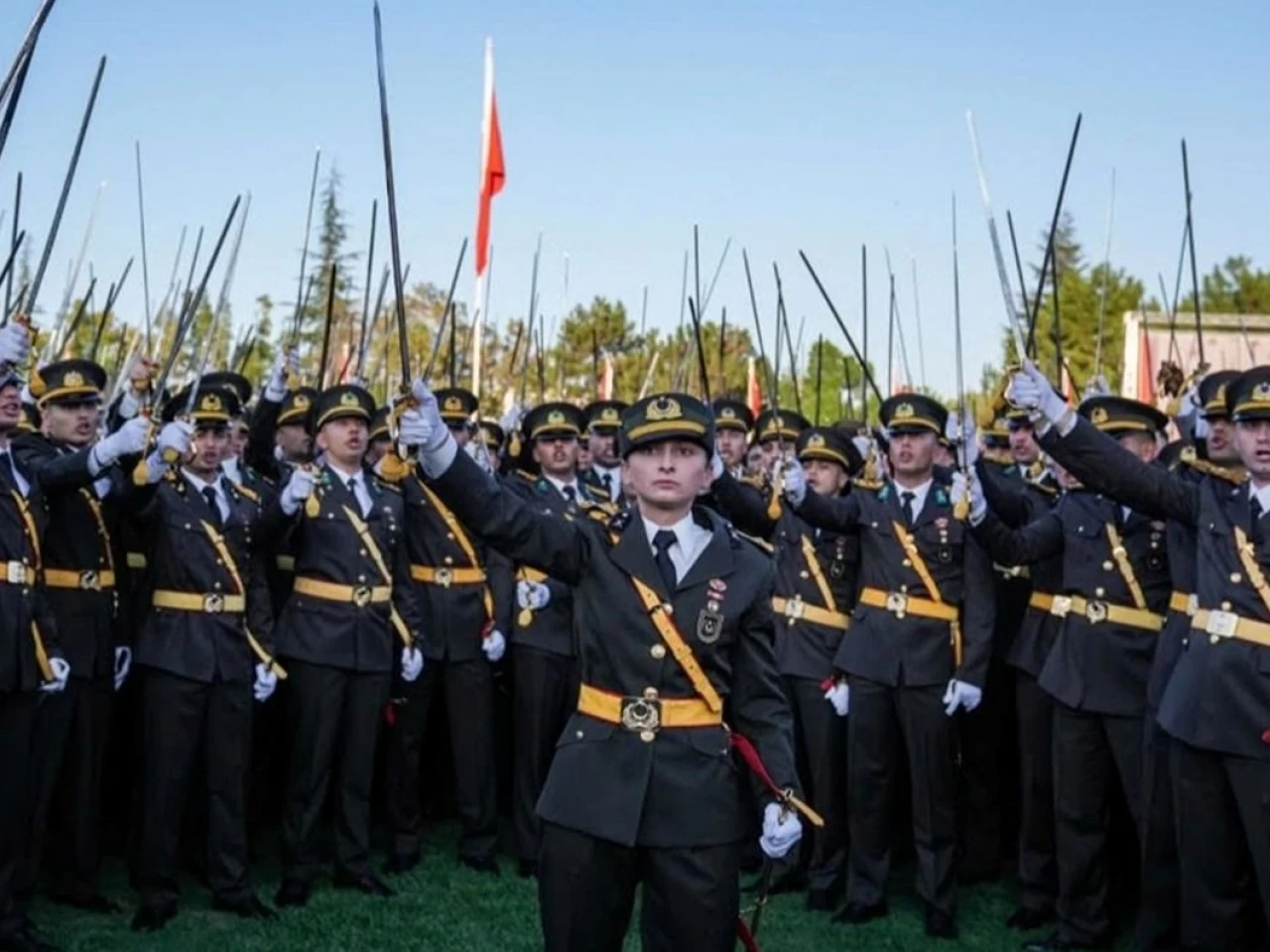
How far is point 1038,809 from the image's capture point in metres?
6.90

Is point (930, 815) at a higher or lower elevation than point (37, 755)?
lower

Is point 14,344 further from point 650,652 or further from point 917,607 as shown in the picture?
A: point 917,607

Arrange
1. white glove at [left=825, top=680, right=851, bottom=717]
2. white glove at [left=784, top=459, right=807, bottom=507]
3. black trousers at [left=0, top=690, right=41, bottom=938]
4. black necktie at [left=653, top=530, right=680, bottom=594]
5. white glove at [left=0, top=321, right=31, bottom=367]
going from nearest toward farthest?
black necktie at [left=653, top=530, right=680, bottom=594], white glove at [left=0, top=321, right=31, bottom=367], black trousers at [left=0, top=690, right=41, bottom=938], white glove at [left=784, top=459, right=807, bottom=507], white glove at [left=825, top=680, right=851, bottom=717]

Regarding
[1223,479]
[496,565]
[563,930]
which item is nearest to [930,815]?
[1223,479]

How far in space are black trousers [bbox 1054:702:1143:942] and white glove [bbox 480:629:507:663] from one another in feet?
10.3

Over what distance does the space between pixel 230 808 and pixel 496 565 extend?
2.11 meters

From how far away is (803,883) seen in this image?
758 cm

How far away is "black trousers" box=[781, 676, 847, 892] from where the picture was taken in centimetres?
727

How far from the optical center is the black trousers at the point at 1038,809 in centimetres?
686

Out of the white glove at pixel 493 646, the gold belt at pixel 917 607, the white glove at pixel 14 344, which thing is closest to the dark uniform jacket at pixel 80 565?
the white glove at pixel 14 344

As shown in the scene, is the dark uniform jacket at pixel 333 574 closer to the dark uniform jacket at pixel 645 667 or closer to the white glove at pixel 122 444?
the white glove at pixel 122 444

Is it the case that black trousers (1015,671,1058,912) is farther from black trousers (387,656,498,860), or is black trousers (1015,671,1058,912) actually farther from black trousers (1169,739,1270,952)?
black trousers (387,656,498,860)

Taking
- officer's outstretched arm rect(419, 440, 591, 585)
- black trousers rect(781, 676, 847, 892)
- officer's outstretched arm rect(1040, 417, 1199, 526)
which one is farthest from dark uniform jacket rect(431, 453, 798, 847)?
black trousers rect(781, 676, 847, 892)

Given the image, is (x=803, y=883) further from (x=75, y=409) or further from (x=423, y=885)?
(x=75, y=409)
